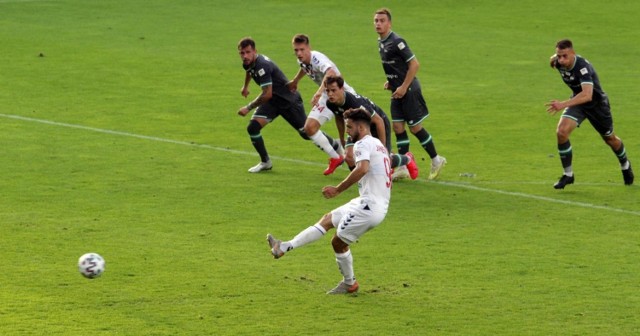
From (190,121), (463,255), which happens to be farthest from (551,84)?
(463,255)

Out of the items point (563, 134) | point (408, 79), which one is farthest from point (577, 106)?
point (408, 79)

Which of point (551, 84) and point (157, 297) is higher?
point (157, 297)

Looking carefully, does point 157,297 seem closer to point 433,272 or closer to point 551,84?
point 433,272

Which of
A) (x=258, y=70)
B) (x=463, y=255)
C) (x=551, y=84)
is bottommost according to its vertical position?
(x=551, y=84)

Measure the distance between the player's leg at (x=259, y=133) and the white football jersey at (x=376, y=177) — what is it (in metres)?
6.65

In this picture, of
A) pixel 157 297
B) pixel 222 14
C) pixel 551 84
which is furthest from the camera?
pixel 222 14

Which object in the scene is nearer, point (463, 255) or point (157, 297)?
point (157, 297)

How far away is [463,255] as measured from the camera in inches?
583

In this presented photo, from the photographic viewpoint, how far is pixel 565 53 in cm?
1791

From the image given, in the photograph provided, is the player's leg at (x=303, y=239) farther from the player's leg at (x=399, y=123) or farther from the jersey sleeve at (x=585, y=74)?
the jersey sleeve at (x=585, y=74)

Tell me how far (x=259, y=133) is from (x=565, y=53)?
481 cm

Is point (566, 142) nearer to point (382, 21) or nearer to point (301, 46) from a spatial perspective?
point (382, 21)

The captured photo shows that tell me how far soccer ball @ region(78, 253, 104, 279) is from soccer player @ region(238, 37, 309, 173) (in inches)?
254

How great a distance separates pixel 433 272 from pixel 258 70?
21.0ft
